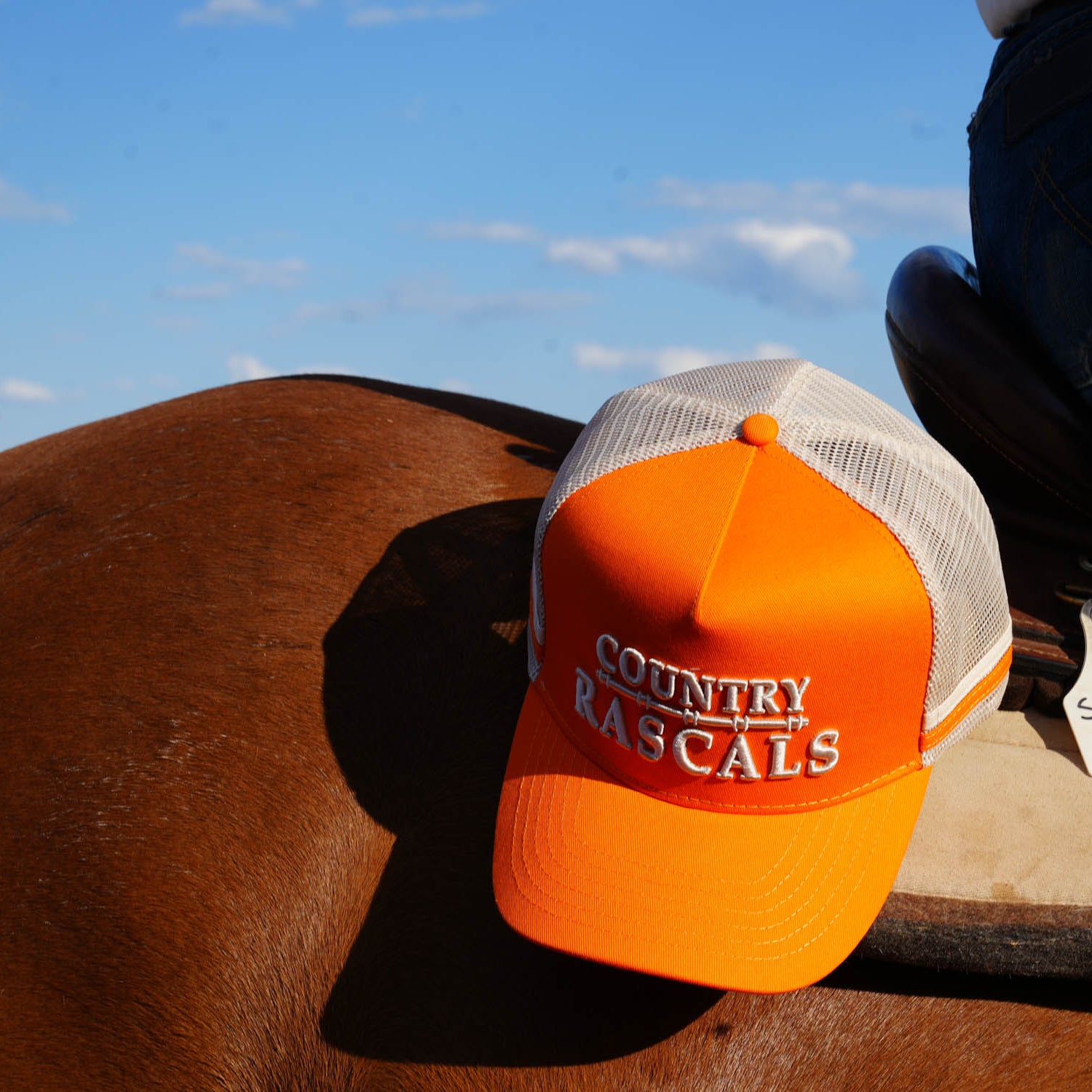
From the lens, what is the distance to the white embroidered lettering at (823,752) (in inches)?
46.5

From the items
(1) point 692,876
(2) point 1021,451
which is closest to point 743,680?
(1) point 692,876

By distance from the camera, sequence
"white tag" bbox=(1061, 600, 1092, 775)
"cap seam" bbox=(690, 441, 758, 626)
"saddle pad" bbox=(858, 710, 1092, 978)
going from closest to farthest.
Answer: "cap seam" bbox=(690, 441, 758, 626) < "saddle pad" bbox=(858, 710, 1092, 978) < "white tag" bbox=(1061, 600, 1092, 775)

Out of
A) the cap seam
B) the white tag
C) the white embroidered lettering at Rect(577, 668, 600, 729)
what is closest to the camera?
the cap seam

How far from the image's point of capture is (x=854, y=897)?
121 centimetres

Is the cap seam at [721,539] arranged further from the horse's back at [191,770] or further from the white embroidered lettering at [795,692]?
the horse's back at [191,770]

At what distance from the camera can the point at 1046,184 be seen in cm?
154

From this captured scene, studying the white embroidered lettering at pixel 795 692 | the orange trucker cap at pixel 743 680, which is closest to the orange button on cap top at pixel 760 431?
the orange trucker cap at pixel 743 680

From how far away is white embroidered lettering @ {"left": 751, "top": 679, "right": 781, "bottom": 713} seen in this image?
3.76 feet

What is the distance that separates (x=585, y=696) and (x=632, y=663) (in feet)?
0.30

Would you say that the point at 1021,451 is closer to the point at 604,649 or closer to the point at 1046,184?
the point at 1046,184

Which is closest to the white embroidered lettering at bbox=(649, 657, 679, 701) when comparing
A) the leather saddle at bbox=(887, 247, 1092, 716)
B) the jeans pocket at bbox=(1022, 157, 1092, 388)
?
the leather saddle at bbox=(887, 247, 1092, 716)

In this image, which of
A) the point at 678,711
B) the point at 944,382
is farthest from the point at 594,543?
the point at 944,382

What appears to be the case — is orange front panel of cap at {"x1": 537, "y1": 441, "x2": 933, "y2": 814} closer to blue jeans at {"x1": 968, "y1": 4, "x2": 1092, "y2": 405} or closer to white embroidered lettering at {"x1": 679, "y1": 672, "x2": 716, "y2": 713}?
white embroidered lettering at {"x1": 679, "y1": 672, "x2": 716, "y2": 713}

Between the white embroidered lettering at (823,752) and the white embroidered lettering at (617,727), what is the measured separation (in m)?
0.21
